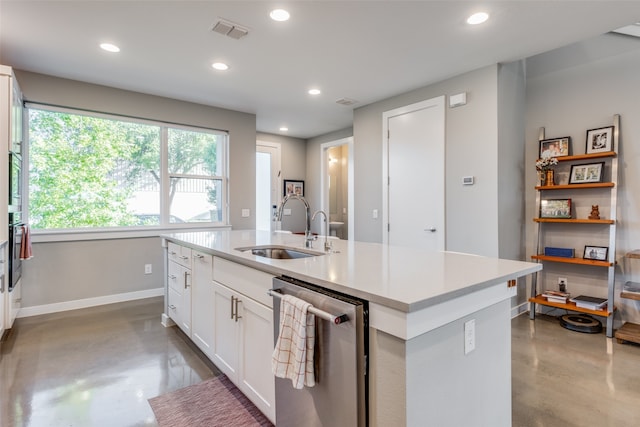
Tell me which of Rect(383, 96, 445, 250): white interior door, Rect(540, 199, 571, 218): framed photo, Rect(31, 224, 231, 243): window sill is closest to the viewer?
Rect(540, 199, 571, 218): framed photo

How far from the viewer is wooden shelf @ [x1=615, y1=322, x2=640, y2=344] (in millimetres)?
2725

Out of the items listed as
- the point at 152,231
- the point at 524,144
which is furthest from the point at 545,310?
the point at 152,231

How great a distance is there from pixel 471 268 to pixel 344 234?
18.6ft

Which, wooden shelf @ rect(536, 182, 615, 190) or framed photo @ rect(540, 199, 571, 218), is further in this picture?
framed photo @ rect(540, 199, 571, 218)

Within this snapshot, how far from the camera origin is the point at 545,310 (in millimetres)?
3643

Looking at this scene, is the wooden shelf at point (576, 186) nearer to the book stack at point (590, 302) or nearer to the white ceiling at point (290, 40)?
the book stack at point (590, 302)

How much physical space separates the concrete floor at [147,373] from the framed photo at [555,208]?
3.62ft

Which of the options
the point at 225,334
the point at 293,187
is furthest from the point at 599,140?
the point at 293,187

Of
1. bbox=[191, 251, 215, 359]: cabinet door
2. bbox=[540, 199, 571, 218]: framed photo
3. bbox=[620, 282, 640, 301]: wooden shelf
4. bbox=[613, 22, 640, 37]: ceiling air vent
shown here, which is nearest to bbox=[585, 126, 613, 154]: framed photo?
bbox=[540, 199, 571, 218]: framed photo

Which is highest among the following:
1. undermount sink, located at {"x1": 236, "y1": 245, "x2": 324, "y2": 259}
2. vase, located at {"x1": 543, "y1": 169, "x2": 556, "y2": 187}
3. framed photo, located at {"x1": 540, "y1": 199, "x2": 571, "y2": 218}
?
vase, located at {"x1": 543, "y1": 169, "x2": 556, "y2": 187}

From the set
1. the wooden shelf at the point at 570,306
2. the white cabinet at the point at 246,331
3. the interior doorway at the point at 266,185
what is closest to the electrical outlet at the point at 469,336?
the white cabinet at the point at 246,331

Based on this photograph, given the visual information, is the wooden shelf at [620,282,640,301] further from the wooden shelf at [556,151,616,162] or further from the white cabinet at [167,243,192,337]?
the white cabinet at [167,243,192,337]

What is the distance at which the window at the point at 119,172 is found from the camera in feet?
12.0

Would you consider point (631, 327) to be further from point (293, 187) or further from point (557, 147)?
point (293, 187)
